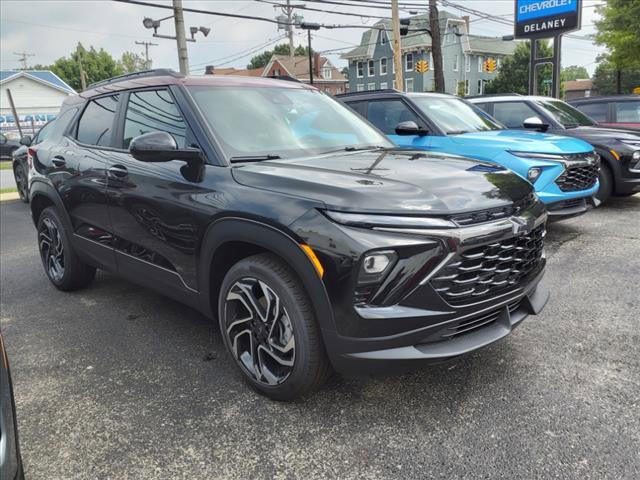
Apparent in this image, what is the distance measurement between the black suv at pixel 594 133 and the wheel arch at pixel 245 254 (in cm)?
556

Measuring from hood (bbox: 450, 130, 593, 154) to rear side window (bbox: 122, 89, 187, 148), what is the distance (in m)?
3.67

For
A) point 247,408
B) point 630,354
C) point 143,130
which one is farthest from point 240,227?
point 630,354

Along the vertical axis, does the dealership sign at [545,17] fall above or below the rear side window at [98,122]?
above

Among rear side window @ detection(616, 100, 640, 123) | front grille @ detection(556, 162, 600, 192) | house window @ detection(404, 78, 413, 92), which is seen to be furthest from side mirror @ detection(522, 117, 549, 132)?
house window @ detection(404, 78, 413, 92)

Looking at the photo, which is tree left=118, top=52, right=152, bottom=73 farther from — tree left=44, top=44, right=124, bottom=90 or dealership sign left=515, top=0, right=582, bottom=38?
dealership sign left=515, top=0, right=582, bottom=38

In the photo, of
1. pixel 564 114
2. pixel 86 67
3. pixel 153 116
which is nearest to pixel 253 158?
pixel 153 116

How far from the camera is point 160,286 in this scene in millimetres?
3291

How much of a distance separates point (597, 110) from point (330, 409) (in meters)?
9.36

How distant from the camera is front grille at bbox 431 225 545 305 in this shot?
220 centimetres

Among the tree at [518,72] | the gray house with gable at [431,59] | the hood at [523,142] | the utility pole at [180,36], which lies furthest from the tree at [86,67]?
the hood at [523,142]

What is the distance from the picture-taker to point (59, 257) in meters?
4.54

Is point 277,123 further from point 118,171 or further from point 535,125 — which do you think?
point 535,125

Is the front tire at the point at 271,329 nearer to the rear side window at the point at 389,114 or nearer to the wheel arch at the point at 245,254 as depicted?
the wheel arch at the point at 245,254

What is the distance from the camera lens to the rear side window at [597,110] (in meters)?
9.49
